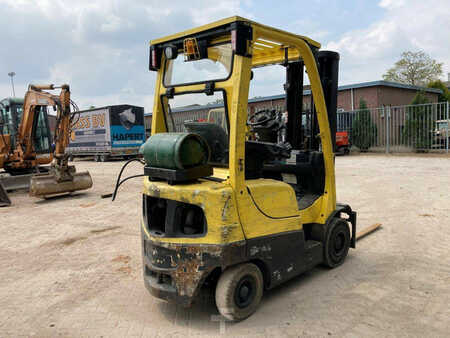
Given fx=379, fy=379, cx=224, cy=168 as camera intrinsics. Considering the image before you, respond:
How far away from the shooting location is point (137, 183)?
12445 mm

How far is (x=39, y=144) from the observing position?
1321cm

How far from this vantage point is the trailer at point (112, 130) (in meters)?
23.4

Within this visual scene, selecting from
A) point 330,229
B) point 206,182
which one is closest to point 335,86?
point 330,229

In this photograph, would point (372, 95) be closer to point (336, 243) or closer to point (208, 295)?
point (336, 243)

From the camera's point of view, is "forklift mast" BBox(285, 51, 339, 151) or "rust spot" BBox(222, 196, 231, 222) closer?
"rust spot" BBox(222, 196, 231, 222)

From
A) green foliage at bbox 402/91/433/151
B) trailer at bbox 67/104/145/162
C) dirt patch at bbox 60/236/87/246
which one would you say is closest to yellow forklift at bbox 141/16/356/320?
dirt patch at bbox 60/236/87/246

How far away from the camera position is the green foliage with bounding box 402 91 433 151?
19625 millimetres

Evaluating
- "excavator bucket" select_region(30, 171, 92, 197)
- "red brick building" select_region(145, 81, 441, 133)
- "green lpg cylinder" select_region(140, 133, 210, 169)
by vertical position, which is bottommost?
"excavator bucket" select_region(30, 171, 92, 197)

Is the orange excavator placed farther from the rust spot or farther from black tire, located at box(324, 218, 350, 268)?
the rust spot

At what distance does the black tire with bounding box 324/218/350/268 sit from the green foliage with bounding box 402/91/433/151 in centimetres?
1744

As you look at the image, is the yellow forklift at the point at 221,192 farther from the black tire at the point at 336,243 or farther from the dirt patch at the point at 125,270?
the dirt patch at the point at 125,270

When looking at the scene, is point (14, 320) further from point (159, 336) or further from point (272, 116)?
point (272, 116)

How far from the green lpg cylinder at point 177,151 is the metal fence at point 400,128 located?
59.9 ft

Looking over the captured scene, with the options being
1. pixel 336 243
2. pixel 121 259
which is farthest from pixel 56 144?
pixel 336 243
